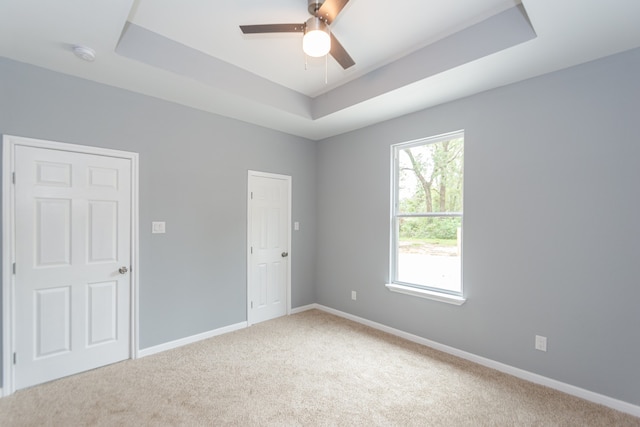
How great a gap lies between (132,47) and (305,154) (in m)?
2.57

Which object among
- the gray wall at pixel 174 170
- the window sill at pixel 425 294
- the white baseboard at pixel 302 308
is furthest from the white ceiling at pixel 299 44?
the white baseboard at pixel 302 308

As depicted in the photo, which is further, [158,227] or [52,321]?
[158,227]

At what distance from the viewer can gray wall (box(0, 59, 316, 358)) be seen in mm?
2506

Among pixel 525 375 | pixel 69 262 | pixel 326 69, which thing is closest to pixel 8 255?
pixel 69 262

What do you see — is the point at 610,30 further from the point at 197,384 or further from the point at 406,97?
the point at 197,384

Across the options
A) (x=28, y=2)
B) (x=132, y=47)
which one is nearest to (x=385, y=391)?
(x=132, y=47)

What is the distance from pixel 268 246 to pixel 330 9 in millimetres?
2994

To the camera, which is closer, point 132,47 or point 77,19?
point 77,19

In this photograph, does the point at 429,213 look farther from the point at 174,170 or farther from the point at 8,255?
the point at 8,255

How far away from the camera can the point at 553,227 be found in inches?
97.0

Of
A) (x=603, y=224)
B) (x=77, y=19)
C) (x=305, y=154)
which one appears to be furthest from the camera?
(x=305, y=154)

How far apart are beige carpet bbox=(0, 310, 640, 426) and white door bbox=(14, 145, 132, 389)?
222 mm

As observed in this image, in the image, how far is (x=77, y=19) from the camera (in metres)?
1.91

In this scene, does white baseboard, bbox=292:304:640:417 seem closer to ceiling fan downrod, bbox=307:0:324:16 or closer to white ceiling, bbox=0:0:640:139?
white ceiling, bbox=0:0:640:139
